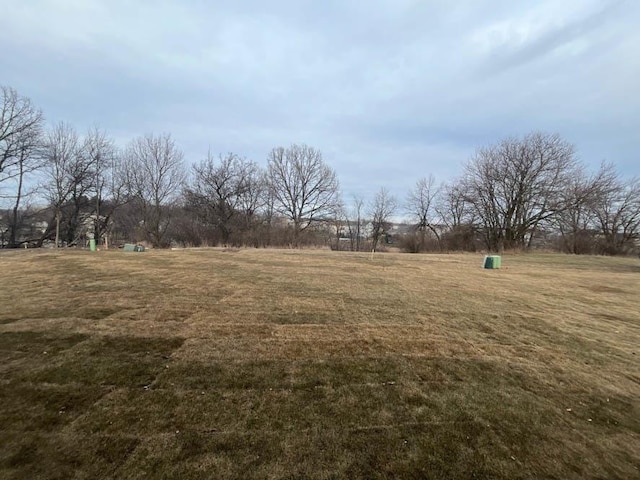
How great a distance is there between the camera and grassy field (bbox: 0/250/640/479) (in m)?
2.22

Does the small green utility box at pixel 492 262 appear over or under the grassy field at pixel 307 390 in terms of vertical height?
over

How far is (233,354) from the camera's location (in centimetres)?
396

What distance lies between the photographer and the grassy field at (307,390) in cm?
222

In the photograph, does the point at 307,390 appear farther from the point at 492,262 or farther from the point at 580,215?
the point at 580,215

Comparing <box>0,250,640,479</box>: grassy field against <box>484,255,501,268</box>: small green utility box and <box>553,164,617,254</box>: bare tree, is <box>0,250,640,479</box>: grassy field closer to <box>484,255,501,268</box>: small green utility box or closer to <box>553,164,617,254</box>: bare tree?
<box>484,255,501,268</box>: small green utility box

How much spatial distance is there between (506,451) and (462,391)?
2.94 feet

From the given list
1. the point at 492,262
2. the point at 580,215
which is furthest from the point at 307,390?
the point at 580,215

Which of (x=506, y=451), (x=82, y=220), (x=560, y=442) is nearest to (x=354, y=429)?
(x=506, y=451)

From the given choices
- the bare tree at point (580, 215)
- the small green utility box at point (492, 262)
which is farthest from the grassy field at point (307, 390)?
the bare tree at point (580, 215)

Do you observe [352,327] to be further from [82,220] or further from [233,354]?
[82,220]

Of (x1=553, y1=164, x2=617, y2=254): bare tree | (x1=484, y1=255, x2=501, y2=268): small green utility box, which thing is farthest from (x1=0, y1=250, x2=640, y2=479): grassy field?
(x1=553, y1=164, x2=617, y2=254): bare tree

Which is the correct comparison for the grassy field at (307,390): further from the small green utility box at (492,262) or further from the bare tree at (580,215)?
the bare tree at (580,215)

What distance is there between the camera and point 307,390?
3172 mm

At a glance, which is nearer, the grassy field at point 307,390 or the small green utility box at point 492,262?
the grassy field at point 307,390
